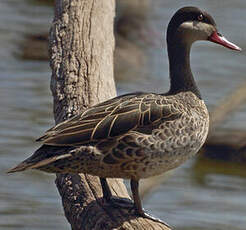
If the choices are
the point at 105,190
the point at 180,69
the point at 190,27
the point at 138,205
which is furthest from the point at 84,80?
the point at 138,205

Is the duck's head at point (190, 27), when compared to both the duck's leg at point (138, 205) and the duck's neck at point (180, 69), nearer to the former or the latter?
the duck's neck at point (180, 69)

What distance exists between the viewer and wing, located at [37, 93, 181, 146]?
17.5 feet

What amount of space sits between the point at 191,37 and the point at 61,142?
3.62 ft

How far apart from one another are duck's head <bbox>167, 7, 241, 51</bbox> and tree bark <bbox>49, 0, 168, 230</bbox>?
1.79 feet

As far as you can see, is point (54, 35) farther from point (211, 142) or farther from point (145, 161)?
point (211, 142)

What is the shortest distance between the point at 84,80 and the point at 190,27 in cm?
72

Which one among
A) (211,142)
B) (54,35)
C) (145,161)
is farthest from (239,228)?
(145,161)

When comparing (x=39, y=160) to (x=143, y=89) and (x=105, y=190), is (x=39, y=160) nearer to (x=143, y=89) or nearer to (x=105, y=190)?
(x=105, y=190)

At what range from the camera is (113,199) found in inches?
216

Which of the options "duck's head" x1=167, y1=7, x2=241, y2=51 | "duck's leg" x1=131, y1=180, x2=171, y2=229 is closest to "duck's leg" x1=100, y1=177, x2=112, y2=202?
"duck's leg" x1=131, y1=180, x2=171, y2=229

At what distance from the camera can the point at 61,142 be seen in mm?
5285

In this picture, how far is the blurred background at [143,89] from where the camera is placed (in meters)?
9.41

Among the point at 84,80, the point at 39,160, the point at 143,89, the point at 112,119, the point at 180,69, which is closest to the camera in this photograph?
the point at 39,160

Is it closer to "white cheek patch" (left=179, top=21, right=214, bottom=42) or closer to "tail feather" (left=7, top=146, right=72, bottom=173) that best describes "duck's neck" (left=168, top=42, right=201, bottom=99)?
"white cheek patch" (left=179, top=21, right=214, bottom=42)
